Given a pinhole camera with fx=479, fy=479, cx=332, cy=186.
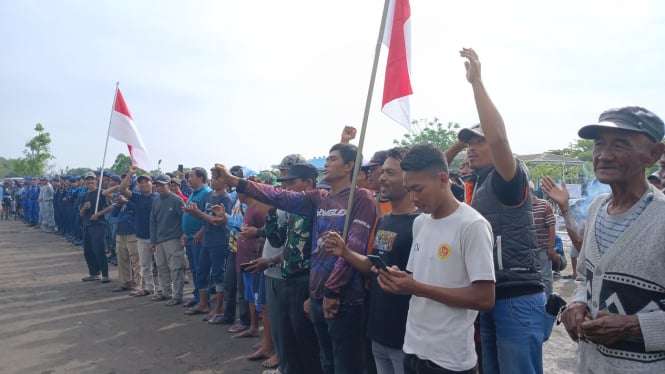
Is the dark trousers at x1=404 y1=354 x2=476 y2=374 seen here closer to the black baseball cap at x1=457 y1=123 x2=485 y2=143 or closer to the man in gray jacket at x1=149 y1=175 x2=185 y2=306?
the black baseball cap at x1=457 y1=123 x2=485 y2=143

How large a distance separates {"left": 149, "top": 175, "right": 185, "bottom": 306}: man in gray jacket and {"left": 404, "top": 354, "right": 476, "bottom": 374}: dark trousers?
625 cm

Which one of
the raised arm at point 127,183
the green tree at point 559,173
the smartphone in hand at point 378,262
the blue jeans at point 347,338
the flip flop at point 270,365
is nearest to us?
the smartphone in hand at point 378,262

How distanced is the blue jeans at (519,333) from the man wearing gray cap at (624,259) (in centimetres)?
65

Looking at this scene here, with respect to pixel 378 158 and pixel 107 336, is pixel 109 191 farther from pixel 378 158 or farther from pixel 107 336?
pixel 378 158

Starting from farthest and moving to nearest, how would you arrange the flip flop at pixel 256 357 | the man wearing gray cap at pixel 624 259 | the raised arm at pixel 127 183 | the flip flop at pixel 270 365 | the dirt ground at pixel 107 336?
the raised arm at pixel 127 183, the flip flop at pixel 256 357, the dirt ground at pixel 107 336, the flip flop at pixel 270 365, the man wearing gray cap at pixel 624 259

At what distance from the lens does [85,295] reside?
9008 mm

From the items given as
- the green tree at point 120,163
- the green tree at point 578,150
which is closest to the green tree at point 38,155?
the green tree at point 120,163

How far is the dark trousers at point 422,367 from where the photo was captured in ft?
7.77

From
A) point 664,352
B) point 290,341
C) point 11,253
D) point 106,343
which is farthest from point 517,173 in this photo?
point 11,253

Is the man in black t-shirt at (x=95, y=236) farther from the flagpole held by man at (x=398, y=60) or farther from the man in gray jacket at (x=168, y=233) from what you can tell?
the flagpole held by man at (x=398, y=60)

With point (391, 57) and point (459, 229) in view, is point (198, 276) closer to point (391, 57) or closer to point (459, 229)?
point (391, 57)

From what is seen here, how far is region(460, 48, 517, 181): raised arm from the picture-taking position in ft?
8.14

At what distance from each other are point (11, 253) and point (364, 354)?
14.4 m

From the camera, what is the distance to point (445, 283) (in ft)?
7.96
